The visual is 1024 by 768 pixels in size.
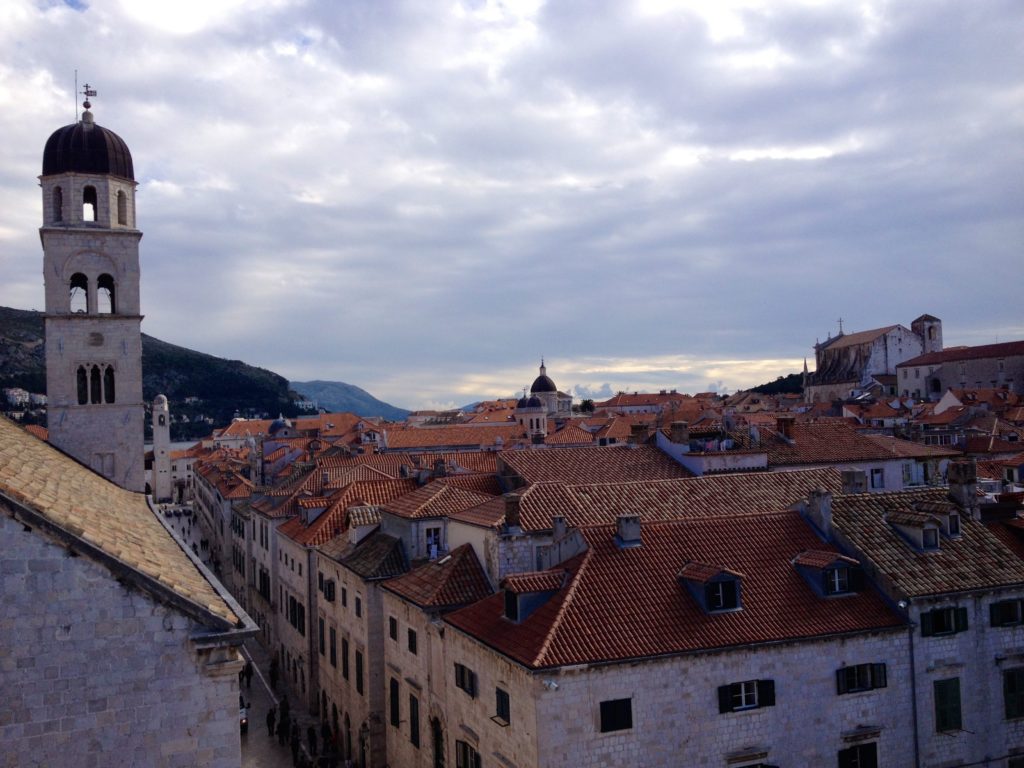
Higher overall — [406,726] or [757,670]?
[757,670]

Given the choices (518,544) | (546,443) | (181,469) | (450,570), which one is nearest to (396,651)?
(450,570)

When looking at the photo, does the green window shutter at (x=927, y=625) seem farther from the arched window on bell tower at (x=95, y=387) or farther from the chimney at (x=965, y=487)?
the arched window on bell tower at (x=95, y=387)

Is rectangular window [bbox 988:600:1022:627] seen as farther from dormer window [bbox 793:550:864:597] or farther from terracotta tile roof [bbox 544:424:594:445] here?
terracotta tile roof [bbox 544:424:594:445]

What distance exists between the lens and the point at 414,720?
86.7 ft

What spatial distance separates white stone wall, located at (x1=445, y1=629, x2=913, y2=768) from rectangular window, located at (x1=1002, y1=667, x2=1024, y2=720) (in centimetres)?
343

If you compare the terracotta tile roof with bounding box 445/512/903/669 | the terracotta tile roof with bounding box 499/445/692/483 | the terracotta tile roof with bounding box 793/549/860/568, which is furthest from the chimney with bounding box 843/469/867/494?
the terracotta tile roof with bounding box 499/445/692/483

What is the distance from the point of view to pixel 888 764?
71.9ft

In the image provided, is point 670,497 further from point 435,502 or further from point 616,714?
point 616,714

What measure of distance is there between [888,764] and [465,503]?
1543 centimetres

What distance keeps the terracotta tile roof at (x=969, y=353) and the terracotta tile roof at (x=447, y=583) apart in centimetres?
11390

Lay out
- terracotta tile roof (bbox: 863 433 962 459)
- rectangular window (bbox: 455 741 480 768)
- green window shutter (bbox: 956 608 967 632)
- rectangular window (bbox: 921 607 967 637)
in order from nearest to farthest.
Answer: rectangular window (bbox: 455 741 480 768)
rectangular window (bbox: 921 607 967 637)
green window shutter (bbox: 956 608 967 632)
terracotta tile roof (bbox: 863 433 962 459)

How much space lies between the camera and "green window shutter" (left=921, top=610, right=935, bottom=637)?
74.7ft

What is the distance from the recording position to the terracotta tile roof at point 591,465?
39.6 m

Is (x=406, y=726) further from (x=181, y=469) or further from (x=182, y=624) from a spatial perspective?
(x=181, y=469)
